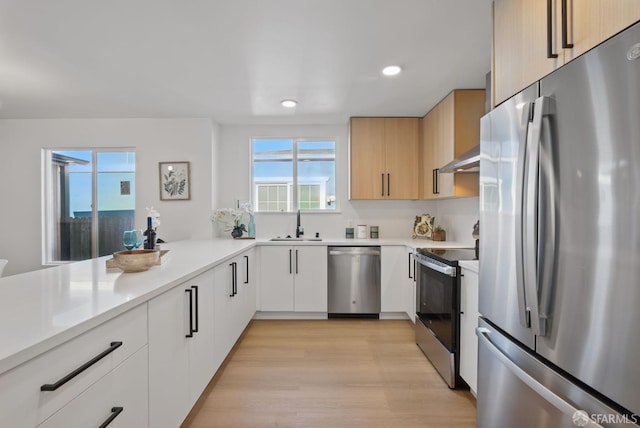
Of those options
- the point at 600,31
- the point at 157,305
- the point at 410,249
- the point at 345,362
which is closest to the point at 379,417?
the point at 345,362

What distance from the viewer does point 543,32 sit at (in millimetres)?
1110

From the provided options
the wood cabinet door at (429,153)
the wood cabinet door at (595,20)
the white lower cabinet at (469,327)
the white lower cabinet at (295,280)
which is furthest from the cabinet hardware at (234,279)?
the wood cabinet door at (595,20)

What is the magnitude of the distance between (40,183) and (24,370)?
4291mm

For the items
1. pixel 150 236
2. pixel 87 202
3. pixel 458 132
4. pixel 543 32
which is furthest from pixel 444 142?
pixel 87 202

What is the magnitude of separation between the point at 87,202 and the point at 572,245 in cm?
488

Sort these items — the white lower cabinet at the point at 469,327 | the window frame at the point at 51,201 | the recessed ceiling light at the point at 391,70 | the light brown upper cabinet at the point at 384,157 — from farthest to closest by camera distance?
the window frame at the point at 51,201
the light brown upper cabinet at the point at 384,157
the recessed ceiling light at the point at 391,70
the white lower cabinet at the point at 469,327

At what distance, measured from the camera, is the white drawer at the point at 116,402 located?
2.81 feet

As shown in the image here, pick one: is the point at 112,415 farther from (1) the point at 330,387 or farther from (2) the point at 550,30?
(2) the point at 550,30

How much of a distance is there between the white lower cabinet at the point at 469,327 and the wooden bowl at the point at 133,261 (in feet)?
6.28

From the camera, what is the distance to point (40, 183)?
3.83 meters

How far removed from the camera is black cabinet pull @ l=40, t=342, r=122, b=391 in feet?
2.53

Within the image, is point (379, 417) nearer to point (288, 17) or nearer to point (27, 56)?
point (288, 17)

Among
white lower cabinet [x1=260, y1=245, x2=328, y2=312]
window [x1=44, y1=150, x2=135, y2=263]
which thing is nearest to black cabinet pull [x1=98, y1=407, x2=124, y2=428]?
white lower cabinet [x1=260, y1=245, x2=328, y2=312]

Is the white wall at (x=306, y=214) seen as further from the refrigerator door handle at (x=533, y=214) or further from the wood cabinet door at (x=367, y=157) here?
the refrigerator door handle at (x=533, y=214)
